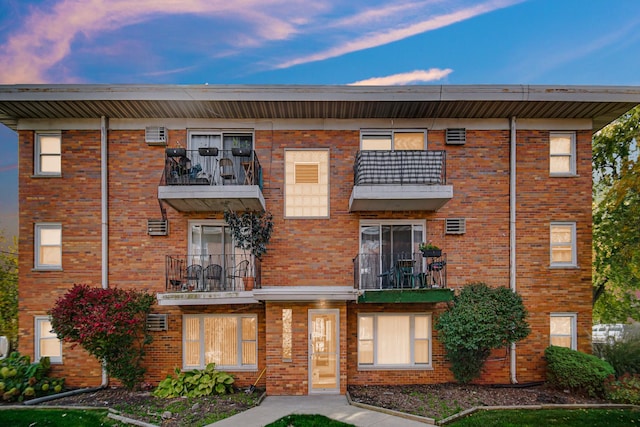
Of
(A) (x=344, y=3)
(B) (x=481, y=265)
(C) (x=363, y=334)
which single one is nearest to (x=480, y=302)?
(B) (x=481, y=265)

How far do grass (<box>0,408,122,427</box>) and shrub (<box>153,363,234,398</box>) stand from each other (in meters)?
1.57

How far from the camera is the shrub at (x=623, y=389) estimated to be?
29.1 feet

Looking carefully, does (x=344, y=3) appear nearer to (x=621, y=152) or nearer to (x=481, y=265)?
(x=481, y=265)

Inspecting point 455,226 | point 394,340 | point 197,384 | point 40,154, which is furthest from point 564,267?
point 40,154

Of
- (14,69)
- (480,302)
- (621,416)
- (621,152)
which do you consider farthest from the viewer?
(621,152)

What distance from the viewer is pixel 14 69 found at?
11625 mm

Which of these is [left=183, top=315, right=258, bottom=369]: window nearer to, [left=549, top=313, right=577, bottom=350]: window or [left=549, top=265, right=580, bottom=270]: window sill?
[left=549, top=313, right=577, bottom=350]: window

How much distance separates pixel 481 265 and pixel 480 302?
147 cm

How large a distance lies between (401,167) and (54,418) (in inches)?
422

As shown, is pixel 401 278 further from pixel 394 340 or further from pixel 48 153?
pixel 48 153

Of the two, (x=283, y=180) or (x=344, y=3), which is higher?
(x=344, y=3)

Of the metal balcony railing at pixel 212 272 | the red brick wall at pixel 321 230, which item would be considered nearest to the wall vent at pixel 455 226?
the red brick wall at pixel 321 230

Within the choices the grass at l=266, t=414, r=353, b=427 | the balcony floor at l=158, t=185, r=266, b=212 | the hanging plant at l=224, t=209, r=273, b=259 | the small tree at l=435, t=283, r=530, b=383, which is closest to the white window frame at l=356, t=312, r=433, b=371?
the small tree at l=435, t=283, r=530, b=383

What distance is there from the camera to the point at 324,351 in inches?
394
